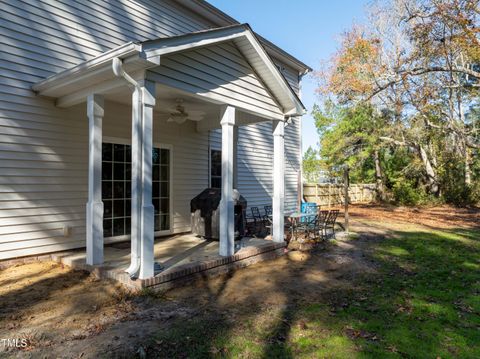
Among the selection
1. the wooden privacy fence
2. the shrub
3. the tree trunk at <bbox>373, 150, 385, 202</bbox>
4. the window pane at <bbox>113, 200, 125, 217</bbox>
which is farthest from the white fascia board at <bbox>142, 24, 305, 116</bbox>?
the tree trunk at <bbox>373, 150, 385, 202</bbox>

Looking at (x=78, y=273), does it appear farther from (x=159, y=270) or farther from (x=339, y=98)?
(x=339, y=98)

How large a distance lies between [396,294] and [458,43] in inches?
448

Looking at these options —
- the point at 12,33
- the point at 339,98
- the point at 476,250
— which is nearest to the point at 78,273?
the point at 12,33

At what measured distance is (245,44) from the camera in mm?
5836

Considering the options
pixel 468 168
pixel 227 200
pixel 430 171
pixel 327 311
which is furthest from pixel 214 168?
pixel 468 168

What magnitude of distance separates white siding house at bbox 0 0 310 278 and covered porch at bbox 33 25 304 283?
0.02 metres

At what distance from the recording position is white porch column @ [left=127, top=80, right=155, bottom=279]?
4.28m

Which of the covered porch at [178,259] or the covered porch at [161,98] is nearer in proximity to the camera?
the covered porch at [161,98]

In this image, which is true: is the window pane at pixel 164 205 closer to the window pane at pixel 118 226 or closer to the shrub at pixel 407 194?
the window pane at pixel 118 226

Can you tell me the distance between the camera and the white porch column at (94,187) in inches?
187

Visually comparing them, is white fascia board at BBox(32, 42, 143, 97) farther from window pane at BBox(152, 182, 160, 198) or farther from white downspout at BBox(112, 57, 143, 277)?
window pane at BBox(152, 182, 160, 198)

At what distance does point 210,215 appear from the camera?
22.6 ft

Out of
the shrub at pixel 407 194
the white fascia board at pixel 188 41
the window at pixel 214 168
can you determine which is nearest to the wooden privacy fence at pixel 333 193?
the shrub at pixel 407 194

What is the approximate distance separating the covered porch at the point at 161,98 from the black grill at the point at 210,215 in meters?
0.50
